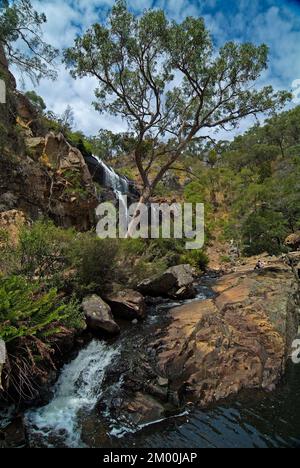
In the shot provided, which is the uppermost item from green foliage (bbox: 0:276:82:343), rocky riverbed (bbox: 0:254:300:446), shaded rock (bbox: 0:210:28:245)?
shaded rock (bbox: 0:210:28:245)

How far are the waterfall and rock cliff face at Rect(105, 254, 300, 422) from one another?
2.41 ft

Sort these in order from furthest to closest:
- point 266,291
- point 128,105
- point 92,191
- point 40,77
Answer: point 92,191, point 128,105, point 40,77, point 266,291

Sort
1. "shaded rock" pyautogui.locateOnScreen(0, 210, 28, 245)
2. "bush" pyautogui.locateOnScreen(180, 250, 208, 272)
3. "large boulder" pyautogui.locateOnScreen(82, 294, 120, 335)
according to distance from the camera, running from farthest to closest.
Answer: "bush" pyautogui.locateOnScreen(180, 250, 208, 272) → "shaded rock" pyautogui.locateOnScreen(0, 210, 28, 245) → "large boulder" pyautogui.locateOnScreen(82, 294, 120, 335)

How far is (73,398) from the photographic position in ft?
21.1

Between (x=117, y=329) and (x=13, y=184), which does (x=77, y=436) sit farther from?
(x=13, y=184)

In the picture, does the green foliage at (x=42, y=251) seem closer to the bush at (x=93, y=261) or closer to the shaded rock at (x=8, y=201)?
the bush at (x=93, y=261)

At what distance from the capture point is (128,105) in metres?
16.5

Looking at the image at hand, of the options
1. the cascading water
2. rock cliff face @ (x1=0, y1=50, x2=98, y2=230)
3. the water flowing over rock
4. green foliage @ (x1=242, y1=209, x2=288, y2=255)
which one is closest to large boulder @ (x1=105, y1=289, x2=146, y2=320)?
rock cliff face @ (x1=0, y1=50, x2=98, y2=230)

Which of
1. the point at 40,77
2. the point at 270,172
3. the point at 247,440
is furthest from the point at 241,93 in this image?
the point at 270,172

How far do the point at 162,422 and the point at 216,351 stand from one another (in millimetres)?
2138

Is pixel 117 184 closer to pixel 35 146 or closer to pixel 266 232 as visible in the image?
pixel 35 146

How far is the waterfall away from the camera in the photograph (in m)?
5.35

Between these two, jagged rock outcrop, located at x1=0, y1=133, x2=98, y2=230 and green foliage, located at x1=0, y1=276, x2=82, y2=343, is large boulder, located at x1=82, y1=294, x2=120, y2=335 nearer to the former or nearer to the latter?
green foliage, located at x1=0, y1=276, x2=82, y2=343
